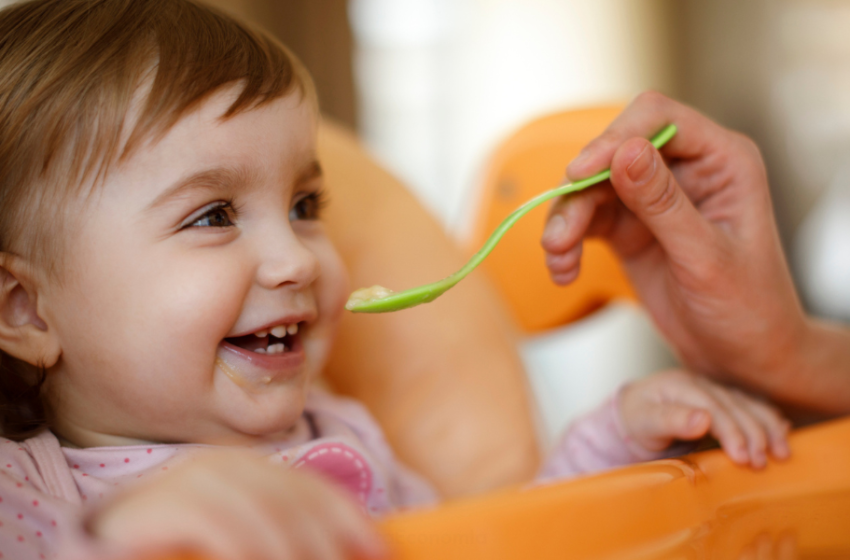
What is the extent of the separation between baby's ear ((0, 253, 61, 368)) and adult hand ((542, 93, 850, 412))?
1.42 ft

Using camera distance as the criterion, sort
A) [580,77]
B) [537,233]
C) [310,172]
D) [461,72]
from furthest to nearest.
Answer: [580,77]
[461,72]
[537,233]
[310,172]

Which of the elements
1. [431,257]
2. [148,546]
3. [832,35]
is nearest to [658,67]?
[832,35]

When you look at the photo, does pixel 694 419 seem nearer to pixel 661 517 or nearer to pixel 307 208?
pixel 661 517

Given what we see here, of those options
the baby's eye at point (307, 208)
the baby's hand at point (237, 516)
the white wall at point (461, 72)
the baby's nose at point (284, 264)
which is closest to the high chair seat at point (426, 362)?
the baby's eye at point (307, 208)

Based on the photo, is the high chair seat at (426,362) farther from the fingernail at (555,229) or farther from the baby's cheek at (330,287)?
the fingernail at (555,229)

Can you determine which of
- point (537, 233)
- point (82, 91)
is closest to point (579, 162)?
point (82, 91)

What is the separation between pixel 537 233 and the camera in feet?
3.55

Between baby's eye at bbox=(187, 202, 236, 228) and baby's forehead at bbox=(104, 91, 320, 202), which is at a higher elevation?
baby's forehead at bbox=(104, 91, 320, 202)

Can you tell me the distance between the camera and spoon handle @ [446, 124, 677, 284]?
520mm

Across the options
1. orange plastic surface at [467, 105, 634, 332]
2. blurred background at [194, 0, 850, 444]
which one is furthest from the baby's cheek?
blurred background at [194, 0, 850, 444]

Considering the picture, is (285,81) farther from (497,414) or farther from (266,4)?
(266,4)

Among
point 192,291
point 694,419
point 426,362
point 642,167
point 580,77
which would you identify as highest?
point 642,167

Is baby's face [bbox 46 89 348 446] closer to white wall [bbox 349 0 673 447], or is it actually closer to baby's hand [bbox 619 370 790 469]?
baby's hand [bbox 619 370 790 469]

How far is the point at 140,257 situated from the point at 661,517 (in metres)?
0.42
